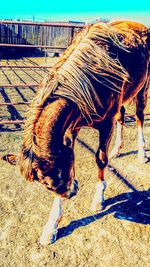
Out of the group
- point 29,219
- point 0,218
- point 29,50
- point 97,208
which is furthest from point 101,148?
point 29,50

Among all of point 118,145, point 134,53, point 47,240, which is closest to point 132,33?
point 134,53

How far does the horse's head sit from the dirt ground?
671mm

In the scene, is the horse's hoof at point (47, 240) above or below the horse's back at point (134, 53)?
below

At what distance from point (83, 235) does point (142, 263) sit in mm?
556

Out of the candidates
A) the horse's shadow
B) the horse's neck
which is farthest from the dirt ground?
the horse's neck

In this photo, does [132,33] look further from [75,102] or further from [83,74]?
[75,102]

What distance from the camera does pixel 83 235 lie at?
261 centimetres

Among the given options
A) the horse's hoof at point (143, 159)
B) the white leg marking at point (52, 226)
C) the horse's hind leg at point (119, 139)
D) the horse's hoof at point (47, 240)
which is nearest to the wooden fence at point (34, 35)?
the horse's hind leg at point (119, 139)

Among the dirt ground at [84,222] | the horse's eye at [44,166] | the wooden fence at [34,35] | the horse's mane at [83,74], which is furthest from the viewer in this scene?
the wooden fence at [34,35]

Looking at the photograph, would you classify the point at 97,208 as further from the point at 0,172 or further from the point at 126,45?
the point at 126,45

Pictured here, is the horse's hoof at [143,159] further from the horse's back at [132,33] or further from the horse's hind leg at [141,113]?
the horse's back at [132,33]

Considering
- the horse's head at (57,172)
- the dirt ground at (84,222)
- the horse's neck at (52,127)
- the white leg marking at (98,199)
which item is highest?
the horse's neck at (52,127)

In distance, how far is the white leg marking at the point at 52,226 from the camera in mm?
2502

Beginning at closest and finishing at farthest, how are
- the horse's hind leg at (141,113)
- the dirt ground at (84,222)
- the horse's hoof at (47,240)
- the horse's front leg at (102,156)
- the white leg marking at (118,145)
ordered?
the dirt ground at (84,222) → the horse's hoof at (47,240) → the horse's front leg at (102,156) → the horse's hind leg at (141,113) → the white leg marking at (118,145)
